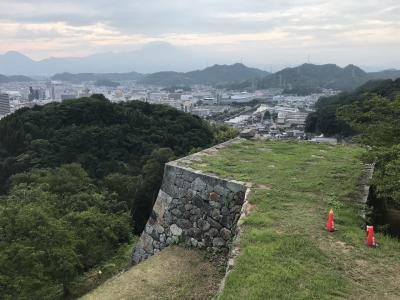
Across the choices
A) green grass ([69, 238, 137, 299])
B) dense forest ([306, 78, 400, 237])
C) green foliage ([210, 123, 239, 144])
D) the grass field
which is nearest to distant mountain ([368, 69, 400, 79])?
green foliage ([210, 123, 239, 144])

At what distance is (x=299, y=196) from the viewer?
203 inches

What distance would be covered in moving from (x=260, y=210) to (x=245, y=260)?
115 centimetres

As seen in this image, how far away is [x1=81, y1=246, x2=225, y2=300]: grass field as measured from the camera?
4.17 m

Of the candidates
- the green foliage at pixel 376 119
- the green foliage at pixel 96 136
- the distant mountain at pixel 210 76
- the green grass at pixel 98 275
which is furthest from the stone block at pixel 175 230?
the distant mountain at pixel 210 76

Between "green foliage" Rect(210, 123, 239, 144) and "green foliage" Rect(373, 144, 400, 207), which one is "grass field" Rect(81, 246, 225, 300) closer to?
"green foliage" Rect(373, 144, 400, 207)

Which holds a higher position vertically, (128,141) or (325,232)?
(325,232)

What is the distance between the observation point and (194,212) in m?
5.52

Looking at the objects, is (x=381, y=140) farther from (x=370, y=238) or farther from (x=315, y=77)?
(x=315, y=77)

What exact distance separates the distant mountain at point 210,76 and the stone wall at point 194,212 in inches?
6530

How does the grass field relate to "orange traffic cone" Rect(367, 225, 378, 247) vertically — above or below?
below

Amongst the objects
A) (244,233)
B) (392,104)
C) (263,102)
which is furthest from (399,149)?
(263,102)

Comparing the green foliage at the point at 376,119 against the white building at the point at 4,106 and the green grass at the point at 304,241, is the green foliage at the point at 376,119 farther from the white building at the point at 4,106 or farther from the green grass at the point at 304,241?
the white building at the point at 4,106

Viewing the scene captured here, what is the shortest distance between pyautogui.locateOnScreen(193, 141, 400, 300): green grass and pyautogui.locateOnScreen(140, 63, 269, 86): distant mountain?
165799 mm

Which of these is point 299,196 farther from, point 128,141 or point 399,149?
point 128,141
